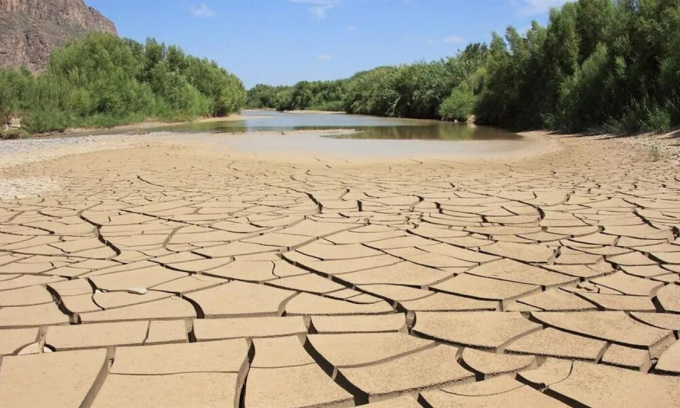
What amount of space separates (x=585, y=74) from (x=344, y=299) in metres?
19.8

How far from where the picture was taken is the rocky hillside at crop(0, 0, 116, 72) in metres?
59.8

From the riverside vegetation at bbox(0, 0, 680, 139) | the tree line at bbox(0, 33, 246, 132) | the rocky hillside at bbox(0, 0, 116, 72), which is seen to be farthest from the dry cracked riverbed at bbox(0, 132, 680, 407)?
the rocky hillside at bbox(0, 0, 116, 72)

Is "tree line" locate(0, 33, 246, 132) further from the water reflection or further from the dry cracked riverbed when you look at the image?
the dry cracked riverbed

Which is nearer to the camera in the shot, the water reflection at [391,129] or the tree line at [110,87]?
the water reflection at [391,129]

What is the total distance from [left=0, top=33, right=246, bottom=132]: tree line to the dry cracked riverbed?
2199 centimetres

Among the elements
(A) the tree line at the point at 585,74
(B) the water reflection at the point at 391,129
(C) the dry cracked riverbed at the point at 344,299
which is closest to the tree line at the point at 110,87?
(B) the water reflection at the point at 391,129


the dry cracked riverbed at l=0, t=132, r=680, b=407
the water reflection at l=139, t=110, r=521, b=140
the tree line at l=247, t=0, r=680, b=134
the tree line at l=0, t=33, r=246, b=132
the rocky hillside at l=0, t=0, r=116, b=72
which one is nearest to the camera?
the dry cracked riverbed at l=0, t=132, r=680, b=407

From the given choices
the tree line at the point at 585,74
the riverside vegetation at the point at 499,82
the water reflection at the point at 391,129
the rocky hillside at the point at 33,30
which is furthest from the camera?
the rocky hillside at the point at 33,30

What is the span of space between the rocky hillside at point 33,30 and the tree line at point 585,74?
140 feet

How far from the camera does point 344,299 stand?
11.1ft

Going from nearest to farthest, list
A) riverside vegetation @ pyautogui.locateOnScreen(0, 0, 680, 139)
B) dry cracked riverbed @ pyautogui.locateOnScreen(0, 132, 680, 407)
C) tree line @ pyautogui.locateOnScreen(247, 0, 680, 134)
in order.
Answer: dry cracked riverbed @ pyautogui.locateOnScreen(0, 132, 680, 407) → tree line @ pyautogui.locateOnScreen(247, 0, 680, 134) → riverside vegetation @ pyautogui.locateOnScreen(0, 0, 680, 139)

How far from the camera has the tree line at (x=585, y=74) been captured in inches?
641

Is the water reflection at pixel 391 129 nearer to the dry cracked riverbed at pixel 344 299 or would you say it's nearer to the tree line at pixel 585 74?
the tree line at pixel 585 74

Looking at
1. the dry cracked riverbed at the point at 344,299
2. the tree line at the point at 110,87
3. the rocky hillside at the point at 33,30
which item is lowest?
the dry cracked riverbed at the point at 344,299
